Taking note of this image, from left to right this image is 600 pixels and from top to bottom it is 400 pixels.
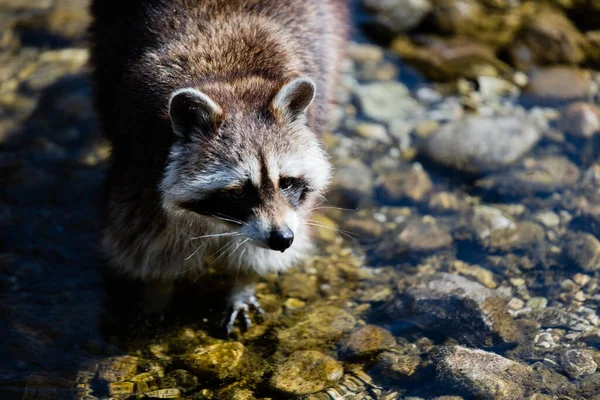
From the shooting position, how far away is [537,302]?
171 inches

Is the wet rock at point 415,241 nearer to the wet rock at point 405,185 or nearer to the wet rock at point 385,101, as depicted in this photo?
the wet rock at point 405,185

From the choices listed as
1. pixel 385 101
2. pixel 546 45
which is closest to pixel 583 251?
pixel 385 101

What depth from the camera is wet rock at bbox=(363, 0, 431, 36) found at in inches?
265

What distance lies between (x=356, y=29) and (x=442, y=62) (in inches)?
36.2

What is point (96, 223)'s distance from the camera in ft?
16.3

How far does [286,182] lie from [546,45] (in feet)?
12.0

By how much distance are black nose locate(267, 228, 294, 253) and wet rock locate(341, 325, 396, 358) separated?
92cm

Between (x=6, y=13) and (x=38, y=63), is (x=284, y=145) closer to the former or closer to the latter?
(x=38, y=63)

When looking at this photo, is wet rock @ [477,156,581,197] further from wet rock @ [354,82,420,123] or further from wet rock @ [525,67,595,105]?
wet rock @ [354,82,420,123]

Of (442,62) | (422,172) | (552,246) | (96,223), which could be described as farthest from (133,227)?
(442,62)

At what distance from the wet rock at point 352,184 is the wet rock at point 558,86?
1630 millimetres

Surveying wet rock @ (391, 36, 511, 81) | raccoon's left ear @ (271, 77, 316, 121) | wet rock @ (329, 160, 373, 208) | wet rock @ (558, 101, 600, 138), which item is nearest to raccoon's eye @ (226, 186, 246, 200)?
raccoon's left ear @ (271, 77, 316, 121)

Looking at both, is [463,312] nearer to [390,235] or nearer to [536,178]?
[390,235]

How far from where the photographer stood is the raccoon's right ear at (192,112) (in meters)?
3.42
